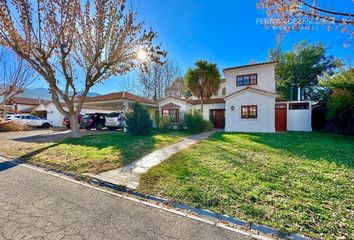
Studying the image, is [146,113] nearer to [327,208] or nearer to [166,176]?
[166,176]

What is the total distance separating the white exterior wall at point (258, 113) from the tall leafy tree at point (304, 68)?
11.0 meters

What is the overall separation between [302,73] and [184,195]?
27435 mm

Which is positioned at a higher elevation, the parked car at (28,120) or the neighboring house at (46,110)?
the neighboring house at (46,110)

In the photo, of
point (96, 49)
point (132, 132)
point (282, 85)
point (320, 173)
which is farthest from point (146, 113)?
point (282, 85)

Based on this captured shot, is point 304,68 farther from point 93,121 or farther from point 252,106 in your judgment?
point 93,121

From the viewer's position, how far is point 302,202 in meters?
3.91

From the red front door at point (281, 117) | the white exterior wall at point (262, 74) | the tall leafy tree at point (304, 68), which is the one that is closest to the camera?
the red front door at point (281, 117)

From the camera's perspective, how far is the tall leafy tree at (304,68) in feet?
80.5

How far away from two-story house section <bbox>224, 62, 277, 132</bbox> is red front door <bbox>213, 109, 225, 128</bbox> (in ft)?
9.47

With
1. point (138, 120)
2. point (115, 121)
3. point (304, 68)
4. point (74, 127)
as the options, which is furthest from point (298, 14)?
point (304, 68)

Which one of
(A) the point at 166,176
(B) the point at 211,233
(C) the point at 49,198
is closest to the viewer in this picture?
(B) the point at 211,233

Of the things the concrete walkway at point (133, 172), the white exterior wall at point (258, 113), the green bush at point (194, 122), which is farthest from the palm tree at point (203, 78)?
the concrete walkway at point (133, 172)

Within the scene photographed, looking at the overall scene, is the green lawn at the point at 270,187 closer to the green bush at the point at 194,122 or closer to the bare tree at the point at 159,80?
the green bush at the point at 194,122

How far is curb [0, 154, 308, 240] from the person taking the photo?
9.98 feet
